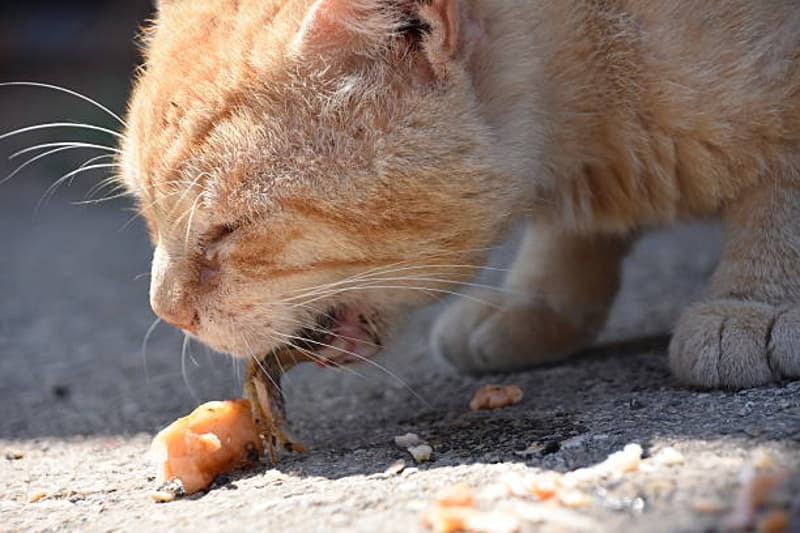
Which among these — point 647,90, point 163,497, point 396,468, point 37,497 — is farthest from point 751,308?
point 37,497

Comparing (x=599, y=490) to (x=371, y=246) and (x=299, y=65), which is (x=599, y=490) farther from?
(x=299, y=65)

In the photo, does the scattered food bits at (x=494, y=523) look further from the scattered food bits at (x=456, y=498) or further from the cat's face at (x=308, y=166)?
the cat's face at (x=308, y=166)

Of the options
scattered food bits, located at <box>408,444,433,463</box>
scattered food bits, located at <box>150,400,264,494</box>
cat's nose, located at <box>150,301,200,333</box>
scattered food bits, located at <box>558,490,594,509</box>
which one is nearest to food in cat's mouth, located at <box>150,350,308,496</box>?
scattered food bits, located at <box>150,400,264,494</box>

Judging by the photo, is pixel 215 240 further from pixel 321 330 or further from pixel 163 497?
pixel 163 497

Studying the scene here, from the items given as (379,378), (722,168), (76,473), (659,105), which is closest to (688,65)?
(659,105)

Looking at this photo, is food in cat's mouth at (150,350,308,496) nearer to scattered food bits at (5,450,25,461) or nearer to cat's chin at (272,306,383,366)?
cat's chin at (272,306,383,366)

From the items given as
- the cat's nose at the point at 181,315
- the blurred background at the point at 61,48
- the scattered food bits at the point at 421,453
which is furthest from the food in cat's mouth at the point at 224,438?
the blurred background at the point at 61,48
